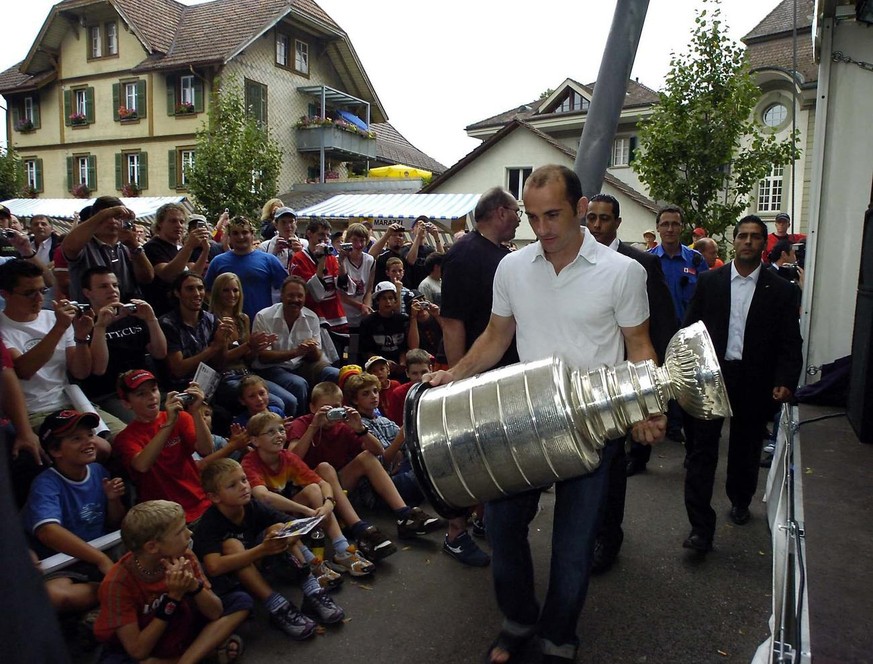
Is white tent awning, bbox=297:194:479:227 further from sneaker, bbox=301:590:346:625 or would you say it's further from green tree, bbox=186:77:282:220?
sneaker, bbox=301:590:346:625

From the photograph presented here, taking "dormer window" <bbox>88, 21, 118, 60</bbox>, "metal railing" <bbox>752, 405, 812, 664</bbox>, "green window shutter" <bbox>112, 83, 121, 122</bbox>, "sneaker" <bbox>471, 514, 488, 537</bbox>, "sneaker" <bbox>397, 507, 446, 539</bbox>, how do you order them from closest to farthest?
1. "metal railing" <bbox>752, 405, 812, 664</bbox>
2. "sneaker" <bbox>397, 507, 446, 539</bbox>
3. "sneaker" <bbox>471, 514, 488, 537</bbox>
4. "green window shutter" <bbox>112, 83, 121, 122</bbox>
5. "dormer window" <bbox>88, 21, 118, 60</bbox>

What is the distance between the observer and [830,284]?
551cm

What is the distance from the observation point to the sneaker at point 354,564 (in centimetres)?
407

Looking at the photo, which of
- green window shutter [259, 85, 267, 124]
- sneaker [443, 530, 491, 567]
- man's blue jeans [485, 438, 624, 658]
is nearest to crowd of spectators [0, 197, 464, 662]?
sneaker [443, 530, 491, 567]

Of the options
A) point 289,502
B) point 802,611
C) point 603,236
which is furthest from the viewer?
point 603,236

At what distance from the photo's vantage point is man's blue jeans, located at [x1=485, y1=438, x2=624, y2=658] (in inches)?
110

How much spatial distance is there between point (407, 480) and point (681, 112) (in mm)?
9927

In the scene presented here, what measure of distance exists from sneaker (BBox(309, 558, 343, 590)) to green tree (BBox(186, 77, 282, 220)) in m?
19.2

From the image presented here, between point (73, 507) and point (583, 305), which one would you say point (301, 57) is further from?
point (583, 305)

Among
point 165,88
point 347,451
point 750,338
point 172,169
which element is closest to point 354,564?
point 347,451

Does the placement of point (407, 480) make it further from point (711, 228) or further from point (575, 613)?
point (711, 228)

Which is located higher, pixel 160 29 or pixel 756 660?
pixel 160 29

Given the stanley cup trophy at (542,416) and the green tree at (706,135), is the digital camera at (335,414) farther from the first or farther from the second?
the green tree at (706,135)


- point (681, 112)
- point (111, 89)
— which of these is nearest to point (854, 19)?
point (681, 112)
